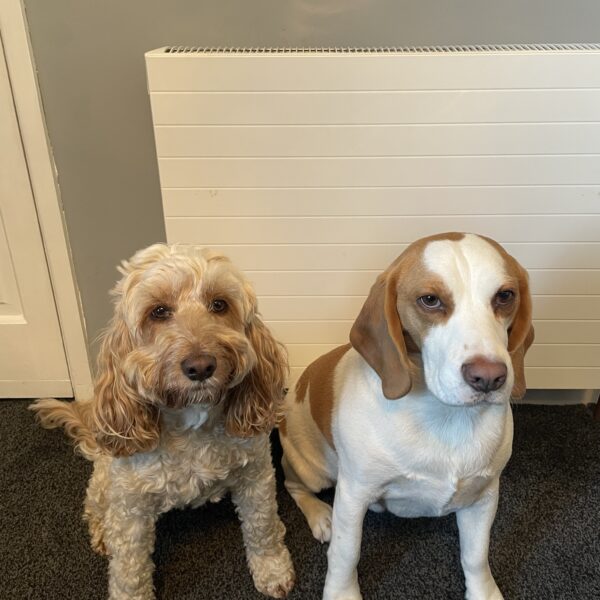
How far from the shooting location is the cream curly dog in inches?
41.6

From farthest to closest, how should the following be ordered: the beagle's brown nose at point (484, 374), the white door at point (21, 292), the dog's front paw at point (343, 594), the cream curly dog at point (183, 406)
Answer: the white door at point (21, 292) → the dog's front paw at point (343, 594) → the cream curly dog at point (183, 406) → the beagle's brown nose at point (484, 374)

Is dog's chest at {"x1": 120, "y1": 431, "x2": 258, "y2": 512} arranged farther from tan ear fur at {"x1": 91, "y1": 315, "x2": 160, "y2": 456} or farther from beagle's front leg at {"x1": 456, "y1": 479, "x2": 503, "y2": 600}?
beagle's front leg at {"x1": 456, "y1": 479, "x2": 503, "y2": 600}

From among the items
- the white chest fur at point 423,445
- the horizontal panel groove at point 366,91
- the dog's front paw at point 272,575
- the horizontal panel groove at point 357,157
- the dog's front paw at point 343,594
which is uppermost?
the horizontal panel groove at point 366,91

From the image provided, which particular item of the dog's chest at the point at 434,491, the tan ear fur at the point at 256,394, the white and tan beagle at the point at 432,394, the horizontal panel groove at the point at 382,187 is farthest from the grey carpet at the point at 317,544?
the horizontal panel groove at the point at 382,187

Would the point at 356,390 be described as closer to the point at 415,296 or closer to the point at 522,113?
the point at 415,296

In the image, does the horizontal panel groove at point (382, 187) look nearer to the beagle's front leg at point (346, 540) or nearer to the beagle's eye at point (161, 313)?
the beagle's eye at point (161, 313)

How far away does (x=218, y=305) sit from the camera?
1132 mm

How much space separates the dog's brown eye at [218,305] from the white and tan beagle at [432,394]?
0.25 metres

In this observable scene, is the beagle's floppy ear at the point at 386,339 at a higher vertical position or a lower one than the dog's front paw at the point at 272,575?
higher

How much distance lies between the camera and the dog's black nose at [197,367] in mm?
1013

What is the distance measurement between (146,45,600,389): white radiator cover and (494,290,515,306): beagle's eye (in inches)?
22.0

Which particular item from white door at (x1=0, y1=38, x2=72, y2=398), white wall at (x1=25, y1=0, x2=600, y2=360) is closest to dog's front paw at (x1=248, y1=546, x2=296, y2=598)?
white door at (x1=0, y1=38, x2=72, y2=398)

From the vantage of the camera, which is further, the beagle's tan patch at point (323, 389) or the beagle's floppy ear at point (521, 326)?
the beagle's tan patch at point (323, 389)

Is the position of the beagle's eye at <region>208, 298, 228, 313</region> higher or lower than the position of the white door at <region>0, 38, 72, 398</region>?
higher
